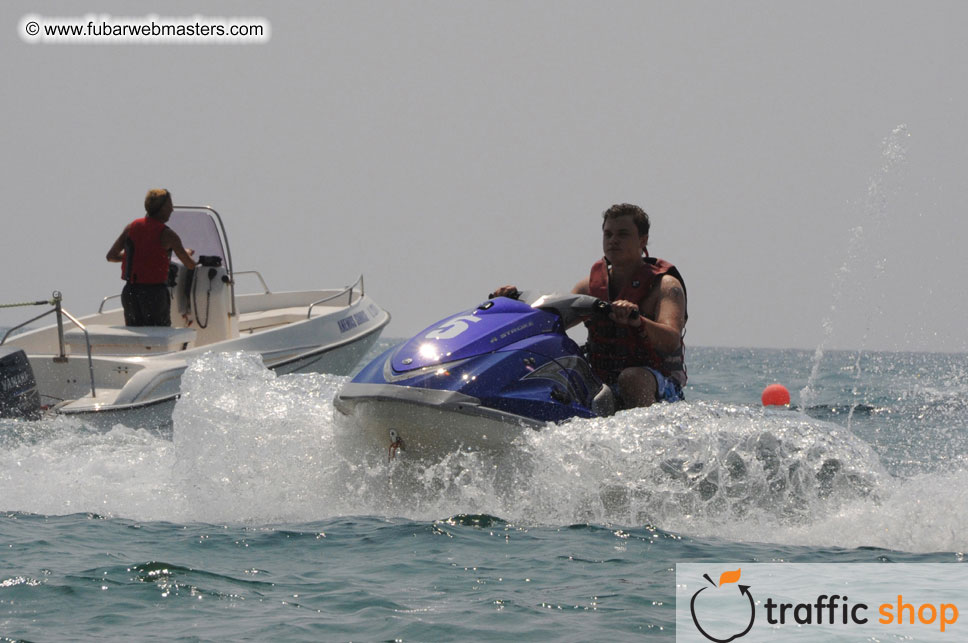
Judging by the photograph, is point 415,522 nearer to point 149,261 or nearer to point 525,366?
point 525,366

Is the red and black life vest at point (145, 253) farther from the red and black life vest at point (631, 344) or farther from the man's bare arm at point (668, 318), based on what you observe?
the man's bare arm at point (668, 318)

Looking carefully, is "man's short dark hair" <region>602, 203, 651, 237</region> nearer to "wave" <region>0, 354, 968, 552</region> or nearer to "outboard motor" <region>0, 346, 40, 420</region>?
"wave" <region>0, 354, 968, 552</region>

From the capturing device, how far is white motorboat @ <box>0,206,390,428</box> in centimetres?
829

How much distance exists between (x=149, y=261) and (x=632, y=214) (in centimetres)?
533

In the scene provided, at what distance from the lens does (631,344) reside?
5.16 metres

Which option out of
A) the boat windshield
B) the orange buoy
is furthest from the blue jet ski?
the orange buoy

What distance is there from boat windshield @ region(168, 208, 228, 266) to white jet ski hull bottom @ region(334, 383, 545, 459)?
6.47 m

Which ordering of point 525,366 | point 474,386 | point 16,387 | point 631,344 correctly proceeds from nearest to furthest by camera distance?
1. point 474,386
2. point 525,366
3. point 631,344
4. point 16,387

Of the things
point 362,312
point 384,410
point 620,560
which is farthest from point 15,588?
point 362,312

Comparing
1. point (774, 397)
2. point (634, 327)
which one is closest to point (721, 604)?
point (634, 327)

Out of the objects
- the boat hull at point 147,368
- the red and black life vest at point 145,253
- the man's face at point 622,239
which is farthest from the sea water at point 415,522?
the red and black life vest at point 145,253

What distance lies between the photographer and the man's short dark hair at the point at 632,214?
5.28 m

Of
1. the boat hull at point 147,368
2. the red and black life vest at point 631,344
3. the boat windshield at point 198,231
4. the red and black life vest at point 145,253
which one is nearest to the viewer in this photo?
the red and black life vest at point 631,344

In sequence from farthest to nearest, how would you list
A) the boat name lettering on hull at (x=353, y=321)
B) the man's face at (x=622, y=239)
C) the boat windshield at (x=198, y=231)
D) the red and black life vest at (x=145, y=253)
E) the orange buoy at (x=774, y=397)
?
the orange buoy at (x=774, y=397) → the boat name lettering on hull at (x=353, y=321) → the boat windshield at (x=198, y=231) → the red and black life vest at (x=145, y=253) → the man's face at (x=622, y=239)
